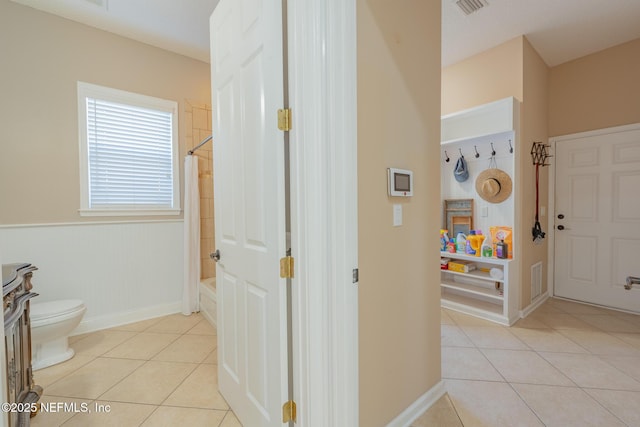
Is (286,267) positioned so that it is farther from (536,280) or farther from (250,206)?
(536,280)

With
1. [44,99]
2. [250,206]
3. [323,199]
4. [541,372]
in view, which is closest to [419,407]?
[541,372]

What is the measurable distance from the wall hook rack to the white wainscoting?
414 centimetres

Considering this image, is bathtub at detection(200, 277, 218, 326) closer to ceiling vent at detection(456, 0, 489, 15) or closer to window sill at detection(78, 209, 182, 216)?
window sill at detection(78, 209, 182, 216)

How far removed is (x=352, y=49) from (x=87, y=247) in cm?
299

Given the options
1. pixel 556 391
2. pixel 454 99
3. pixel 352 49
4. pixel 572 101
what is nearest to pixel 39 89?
pixel 352 49

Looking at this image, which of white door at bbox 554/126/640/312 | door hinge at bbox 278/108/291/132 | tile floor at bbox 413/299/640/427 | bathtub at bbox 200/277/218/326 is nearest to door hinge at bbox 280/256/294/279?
door hinge at bbox 278/108/291/132

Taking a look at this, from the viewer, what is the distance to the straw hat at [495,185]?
9.48 feet

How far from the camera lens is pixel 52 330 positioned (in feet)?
6.61

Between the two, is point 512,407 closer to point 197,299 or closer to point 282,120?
point 282,120

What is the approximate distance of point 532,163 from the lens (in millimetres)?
3070

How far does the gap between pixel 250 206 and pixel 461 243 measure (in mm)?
2712

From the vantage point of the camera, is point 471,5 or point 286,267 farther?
point 471,5

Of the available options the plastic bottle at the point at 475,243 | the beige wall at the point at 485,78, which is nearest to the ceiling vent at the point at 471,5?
the beige wall at the point at 485,78

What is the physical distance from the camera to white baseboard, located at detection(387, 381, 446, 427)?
1457 millimetres
